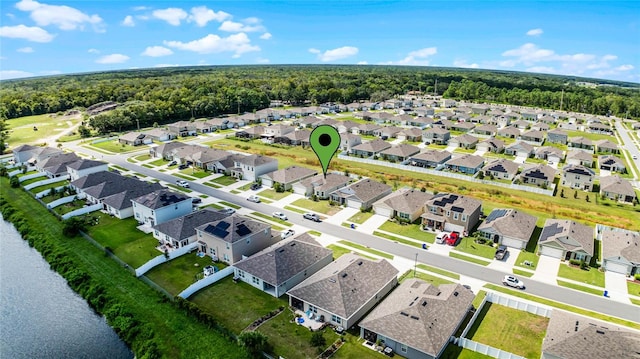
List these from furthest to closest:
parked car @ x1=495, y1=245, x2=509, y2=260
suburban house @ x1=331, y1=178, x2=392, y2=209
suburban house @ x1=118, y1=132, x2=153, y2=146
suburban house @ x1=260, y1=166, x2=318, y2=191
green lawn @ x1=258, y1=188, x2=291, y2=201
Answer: suburban house @ x1=118, y1=132, x2=153, y2=146 < suburban house @ x1=260, y1=166, x2=318, y2=191 < green lawn @ x1=258, y1=188, x2=291, y2=201 < suburban house @ x1=331, y1=178, x2=392, y2=209 < parked car @ x1=495, y1=245, x2=509, y2=260

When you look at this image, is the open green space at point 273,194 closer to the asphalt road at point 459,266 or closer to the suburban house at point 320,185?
the suburban house at point 320,185

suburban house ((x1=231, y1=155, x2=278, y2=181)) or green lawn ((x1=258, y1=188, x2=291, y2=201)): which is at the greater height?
suburban house ((x1=231, y1=155, x2=278, y2=181))

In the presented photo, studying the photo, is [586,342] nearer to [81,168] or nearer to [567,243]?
[567,243]

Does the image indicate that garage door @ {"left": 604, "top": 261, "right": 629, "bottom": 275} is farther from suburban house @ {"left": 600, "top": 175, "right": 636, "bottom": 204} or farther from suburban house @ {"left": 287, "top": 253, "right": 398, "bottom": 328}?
suburban house @ {"left": 600, "top": 175, "right": 636, "bottom": 204}

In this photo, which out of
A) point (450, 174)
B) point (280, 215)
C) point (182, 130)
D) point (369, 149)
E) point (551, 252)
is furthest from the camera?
point (182, 130)

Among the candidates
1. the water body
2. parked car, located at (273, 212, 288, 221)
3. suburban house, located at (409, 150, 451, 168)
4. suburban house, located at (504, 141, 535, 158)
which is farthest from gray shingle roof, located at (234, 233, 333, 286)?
suburban house, located at (504, 141, 535, 158)

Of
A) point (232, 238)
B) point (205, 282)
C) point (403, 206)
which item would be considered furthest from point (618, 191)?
point (205, 282)

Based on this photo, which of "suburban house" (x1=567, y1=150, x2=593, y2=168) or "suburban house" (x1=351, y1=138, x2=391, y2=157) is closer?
"suburban house" (x1=567, y1=150, x2=593, y2=168)

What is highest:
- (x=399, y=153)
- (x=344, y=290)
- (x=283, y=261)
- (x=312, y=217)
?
(x=399, y=153)

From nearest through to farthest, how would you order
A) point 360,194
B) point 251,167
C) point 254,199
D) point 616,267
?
point 616,267
point 360,194
point 254,199
point 251,167
